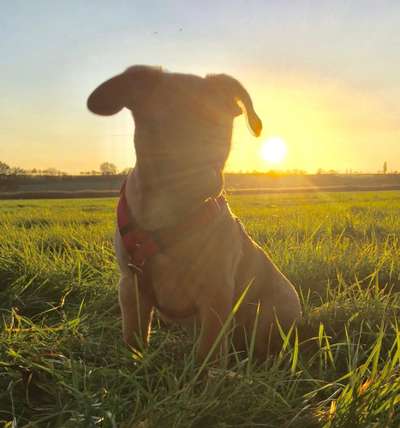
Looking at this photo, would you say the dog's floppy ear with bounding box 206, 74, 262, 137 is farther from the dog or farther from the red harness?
the red harness

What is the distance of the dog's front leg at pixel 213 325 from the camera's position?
251cm

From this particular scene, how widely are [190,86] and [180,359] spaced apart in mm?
1769

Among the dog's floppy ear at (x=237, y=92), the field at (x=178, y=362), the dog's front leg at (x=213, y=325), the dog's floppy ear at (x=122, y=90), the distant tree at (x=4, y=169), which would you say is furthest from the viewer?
the distant tree at (x=4, y=169)

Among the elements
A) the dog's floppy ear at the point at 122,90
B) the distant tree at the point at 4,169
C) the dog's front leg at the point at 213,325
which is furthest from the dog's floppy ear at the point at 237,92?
the distant tree at the point at 4,169

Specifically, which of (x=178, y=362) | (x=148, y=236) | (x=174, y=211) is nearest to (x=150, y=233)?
(x=148, y=236)

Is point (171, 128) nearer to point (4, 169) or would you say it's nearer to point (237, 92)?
point (237, 92)

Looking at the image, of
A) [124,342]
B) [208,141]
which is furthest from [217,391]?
[208,141]

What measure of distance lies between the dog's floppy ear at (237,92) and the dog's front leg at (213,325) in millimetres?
1212

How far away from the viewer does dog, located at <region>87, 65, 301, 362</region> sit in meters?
2.58

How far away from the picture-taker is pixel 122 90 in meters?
2.71

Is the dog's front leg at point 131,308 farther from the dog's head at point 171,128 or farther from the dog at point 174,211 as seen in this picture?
the dog's head at point 171,128

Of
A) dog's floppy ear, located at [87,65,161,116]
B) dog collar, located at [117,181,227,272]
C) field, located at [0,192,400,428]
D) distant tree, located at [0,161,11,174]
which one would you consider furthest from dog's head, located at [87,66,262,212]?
distant tree, located at [0,161,11,174]

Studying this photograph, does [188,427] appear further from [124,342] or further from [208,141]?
[208,141]

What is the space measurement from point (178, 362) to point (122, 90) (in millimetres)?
1716
